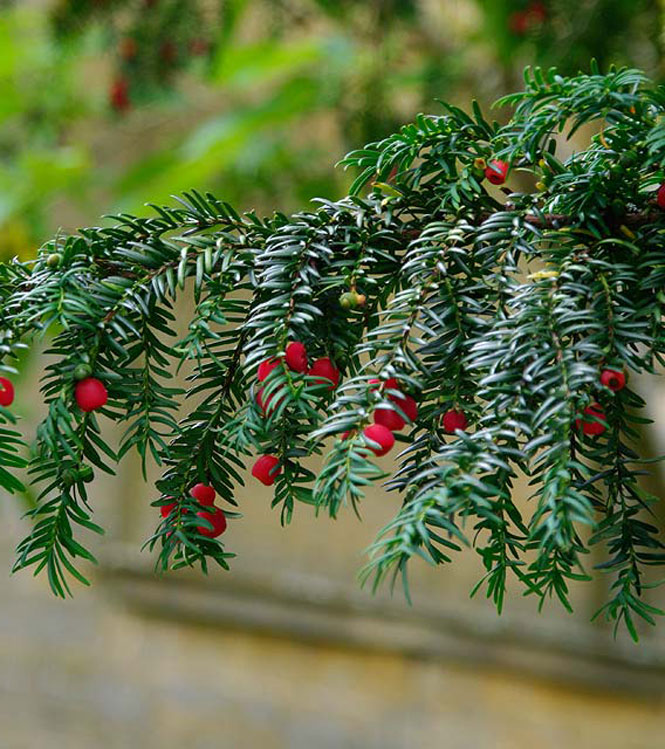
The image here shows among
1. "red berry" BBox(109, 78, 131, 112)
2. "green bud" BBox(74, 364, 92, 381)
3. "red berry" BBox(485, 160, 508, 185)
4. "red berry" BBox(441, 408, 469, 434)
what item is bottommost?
"green bud" BBox(74, 364, 92, 381)

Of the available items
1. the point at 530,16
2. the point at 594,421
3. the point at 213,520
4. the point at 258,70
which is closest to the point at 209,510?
the point at 213,520

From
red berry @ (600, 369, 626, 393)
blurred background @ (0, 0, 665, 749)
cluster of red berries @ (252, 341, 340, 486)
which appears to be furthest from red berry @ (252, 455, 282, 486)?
blurred background @ (0, 0, 665, 749)

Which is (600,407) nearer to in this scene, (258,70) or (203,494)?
(203,494)

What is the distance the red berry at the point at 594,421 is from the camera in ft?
0.92

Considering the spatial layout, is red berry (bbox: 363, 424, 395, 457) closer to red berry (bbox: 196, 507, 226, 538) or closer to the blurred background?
red berry (bbox: 196, 507, 226, 538)

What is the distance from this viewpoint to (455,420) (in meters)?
0.31

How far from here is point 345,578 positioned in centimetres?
203

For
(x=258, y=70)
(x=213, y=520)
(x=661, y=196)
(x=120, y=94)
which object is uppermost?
(x=258, y=70)

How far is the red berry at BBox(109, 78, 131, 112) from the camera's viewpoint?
1192 millimetres

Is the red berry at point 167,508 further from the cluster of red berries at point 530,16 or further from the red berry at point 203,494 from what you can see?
the cluster of red berries at point 530,16

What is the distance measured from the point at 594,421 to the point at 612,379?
1 centimetres

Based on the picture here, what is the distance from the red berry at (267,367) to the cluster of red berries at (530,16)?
859mm

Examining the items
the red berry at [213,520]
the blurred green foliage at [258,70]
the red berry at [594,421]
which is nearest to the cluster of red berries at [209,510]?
the red berry at [213,520]

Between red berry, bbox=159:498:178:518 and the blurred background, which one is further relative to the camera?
the blurred background
